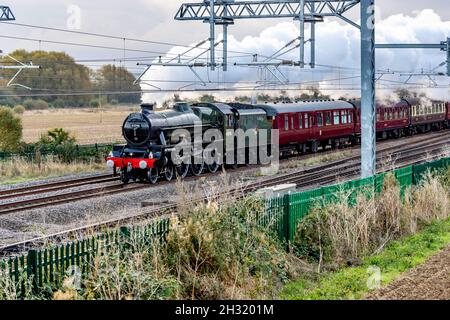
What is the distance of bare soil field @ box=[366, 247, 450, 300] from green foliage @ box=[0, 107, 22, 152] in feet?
77.5

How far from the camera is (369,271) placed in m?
13.3

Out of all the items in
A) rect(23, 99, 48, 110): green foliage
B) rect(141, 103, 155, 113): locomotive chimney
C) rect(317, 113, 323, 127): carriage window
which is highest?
rect(23, 99, 48, 110): green foliage

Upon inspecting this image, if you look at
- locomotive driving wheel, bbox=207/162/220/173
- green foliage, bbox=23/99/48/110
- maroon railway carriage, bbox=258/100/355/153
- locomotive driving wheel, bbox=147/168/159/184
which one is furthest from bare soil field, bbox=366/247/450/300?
green foliage, bbox=23/99/48/110

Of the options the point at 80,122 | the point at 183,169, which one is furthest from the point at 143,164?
the point at 80,122

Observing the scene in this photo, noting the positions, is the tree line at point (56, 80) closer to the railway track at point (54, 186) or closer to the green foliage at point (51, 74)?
the green foliage at point (51, 74)

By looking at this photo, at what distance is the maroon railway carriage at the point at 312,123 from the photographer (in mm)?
35062

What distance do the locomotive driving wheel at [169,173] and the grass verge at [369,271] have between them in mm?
12178

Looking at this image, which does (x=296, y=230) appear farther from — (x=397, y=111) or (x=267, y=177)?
(x=397, y=111)

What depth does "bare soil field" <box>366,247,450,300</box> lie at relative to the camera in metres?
11.3

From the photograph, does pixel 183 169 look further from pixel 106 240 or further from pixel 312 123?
pixel 106 240

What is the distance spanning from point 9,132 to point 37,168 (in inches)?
150

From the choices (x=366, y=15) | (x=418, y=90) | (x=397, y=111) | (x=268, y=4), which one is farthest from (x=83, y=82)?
(x=366, y=15)

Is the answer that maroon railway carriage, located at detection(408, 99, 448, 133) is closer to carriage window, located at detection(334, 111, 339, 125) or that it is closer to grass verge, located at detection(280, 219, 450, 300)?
carriage window, located at detection(334, 111, 339, 125)
